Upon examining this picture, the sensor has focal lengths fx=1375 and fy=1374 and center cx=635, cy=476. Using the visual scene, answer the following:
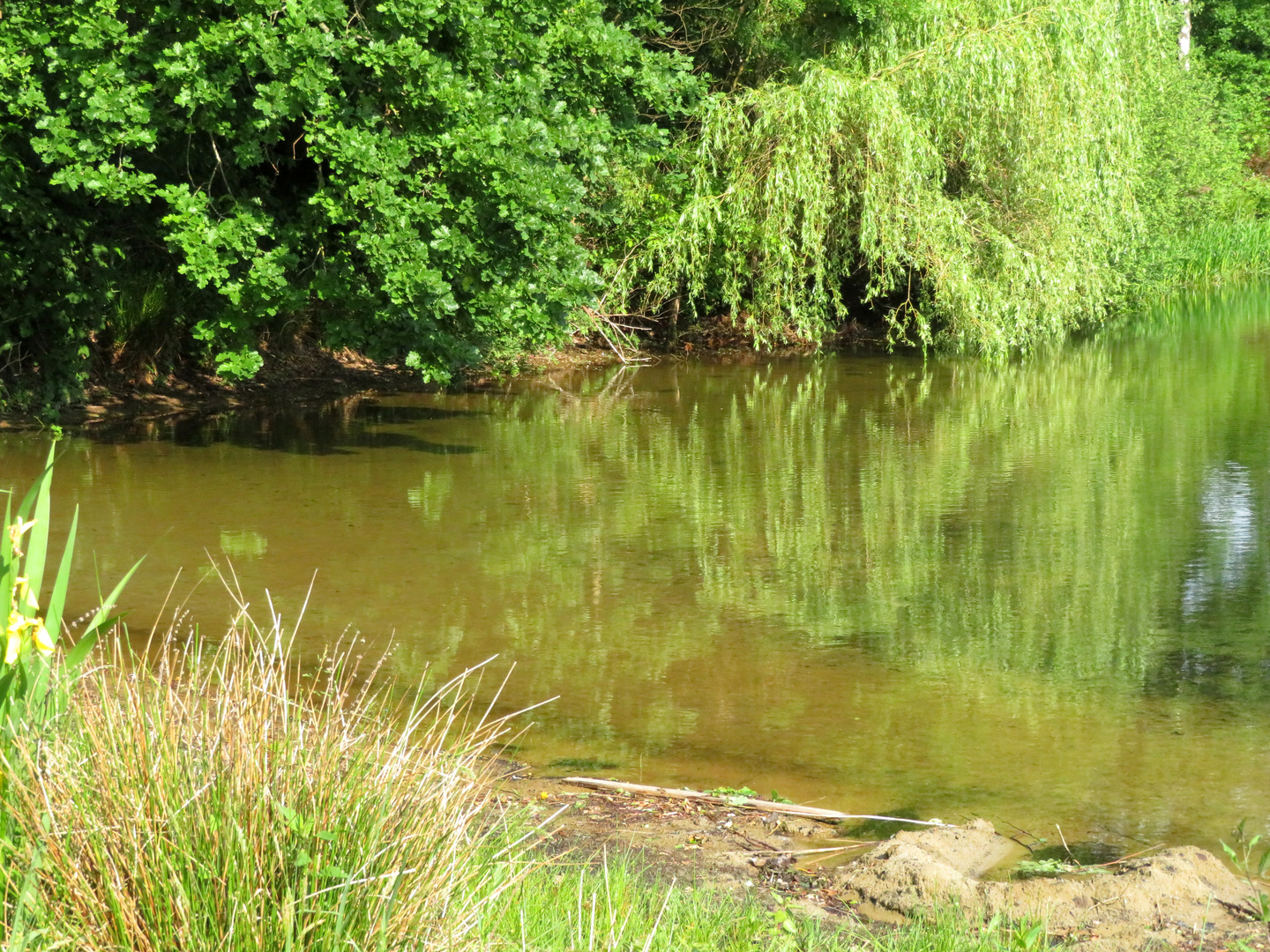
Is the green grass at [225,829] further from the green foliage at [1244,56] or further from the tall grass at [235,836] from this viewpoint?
the green foliage at [1244,56]

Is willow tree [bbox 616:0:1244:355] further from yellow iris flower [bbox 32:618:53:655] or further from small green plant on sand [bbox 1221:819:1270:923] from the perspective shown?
yellow iris flower [bbox 32:618:53:655]

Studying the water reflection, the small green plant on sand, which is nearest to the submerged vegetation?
the water reflection

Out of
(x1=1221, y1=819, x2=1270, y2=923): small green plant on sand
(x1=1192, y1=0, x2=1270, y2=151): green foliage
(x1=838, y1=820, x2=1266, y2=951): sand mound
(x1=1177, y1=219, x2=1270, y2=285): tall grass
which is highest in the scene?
(x1=1192, y1=0, x2=1270, y2=151): green foliage

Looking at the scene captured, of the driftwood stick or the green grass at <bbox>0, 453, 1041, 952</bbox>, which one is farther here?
the driftwood stick

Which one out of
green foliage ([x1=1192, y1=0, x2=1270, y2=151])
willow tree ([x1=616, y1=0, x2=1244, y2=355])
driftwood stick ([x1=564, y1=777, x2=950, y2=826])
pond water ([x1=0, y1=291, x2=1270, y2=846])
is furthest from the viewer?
green foliage ([x1=1192, y1=0, x2=1270, y2=151])

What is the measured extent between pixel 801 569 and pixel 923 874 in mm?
4169

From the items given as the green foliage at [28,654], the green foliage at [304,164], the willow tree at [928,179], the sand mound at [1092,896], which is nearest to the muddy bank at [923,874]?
the sand mound at [1092,896]

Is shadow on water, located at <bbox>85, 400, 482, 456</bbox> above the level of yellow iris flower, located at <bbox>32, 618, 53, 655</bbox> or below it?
below

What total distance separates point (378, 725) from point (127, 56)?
28.0ft

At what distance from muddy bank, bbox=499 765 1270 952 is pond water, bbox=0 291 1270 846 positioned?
421 mm

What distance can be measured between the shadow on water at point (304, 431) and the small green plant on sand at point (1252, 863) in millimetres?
8004

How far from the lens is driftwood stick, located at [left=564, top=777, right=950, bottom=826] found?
4629 mm

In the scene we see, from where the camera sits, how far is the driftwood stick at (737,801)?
4.63 meters

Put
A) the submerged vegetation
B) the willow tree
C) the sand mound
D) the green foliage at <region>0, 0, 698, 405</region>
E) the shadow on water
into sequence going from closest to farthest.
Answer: the sand mound
the green foliage at <region>0, 0, 698, 405</region>
the submerged vegetation
the shadow on water
the willow tree
